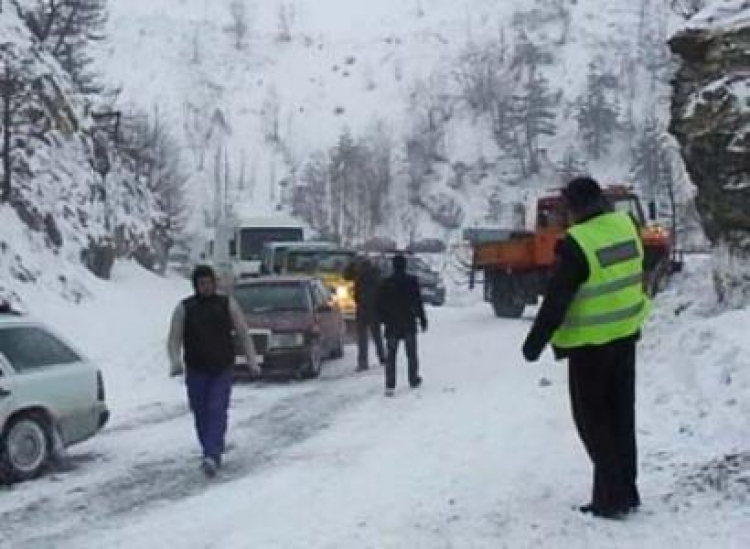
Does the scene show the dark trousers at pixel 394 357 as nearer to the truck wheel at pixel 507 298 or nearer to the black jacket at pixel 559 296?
the black jacket at pixel 559 296

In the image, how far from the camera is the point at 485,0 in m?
140

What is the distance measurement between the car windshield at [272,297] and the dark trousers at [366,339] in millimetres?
1014

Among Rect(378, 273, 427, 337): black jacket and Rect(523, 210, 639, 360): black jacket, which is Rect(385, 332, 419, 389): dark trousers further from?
Rect(523, 210, 639, 360): black jacket

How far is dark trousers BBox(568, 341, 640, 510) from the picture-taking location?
758 cm

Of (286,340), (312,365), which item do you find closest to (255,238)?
(312,365)

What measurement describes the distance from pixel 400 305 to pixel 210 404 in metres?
5.74

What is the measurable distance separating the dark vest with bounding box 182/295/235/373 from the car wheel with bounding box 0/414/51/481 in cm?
145

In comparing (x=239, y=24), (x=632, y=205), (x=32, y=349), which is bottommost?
(x=32, y=349)

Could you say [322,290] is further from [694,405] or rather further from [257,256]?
[257,256]

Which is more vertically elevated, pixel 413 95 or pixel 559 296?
pixel 413 95

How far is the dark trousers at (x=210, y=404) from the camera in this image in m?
10.9

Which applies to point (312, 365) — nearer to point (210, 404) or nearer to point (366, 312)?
point (366, 312)

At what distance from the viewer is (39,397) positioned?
37.0ft

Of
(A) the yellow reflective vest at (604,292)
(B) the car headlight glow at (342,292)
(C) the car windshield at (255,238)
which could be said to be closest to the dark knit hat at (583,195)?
(A) the yellow reflective vest at (604,292)
